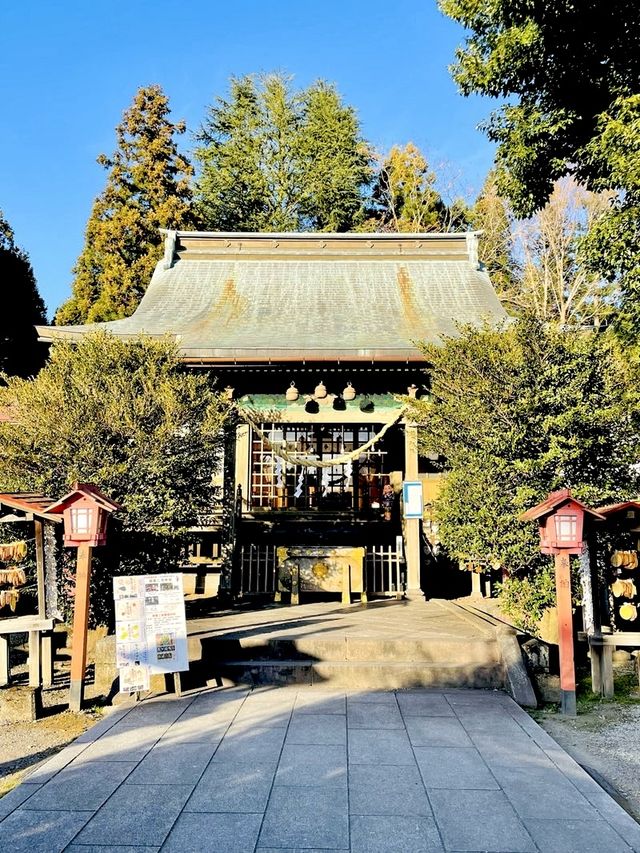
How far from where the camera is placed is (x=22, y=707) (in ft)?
18.4

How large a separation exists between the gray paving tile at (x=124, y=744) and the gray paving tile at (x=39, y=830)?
830mm

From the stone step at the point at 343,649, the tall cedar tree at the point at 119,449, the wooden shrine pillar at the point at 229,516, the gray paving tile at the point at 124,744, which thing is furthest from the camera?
the wooden shrine pillar at the point at 229,516

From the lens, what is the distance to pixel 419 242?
13.9 m

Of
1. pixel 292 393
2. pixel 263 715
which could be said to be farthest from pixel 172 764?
pixel 292 393

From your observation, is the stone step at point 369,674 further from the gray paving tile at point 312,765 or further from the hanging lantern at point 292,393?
the hanging lantern at point 292,393

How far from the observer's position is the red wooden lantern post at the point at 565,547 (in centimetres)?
572

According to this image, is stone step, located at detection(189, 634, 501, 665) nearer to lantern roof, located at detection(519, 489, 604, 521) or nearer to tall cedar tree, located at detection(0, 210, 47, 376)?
lantern roof, located at detection(519, 489, 604, 521)

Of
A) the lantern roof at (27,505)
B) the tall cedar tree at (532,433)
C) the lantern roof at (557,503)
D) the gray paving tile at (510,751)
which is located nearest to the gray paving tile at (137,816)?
the gray paving tile at (510,751)

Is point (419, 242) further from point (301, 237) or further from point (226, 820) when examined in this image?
point (226, 820)

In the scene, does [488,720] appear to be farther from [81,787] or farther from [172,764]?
[81,787]

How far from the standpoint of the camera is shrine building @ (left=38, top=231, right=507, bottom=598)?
32.0 feet

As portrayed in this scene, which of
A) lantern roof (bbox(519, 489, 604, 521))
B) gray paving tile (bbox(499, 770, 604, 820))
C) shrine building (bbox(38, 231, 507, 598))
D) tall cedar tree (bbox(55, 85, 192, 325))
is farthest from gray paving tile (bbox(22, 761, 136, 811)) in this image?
tall cedar tree (bbox(55, 85, 192, 325))

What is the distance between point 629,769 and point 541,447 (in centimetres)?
375

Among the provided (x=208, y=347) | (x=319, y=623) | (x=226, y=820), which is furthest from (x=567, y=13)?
(x=226, y=820)
